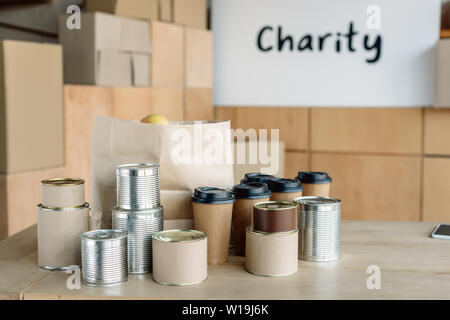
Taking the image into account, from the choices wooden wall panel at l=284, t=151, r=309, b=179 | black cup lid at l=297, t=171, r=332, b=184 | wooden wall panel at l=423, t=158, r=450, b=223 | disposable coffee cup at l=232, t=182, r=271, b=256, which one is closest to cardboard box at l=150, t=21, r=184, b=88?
wooden wall panel at l=284, t=151, r=309, b=179

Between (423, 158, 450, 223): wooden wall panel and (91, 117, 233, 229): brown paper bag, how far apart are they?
2.73 metres

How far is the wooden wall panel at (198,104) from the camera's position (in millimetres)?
3773

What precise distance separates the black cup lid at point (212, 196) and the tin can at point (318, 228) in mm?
158

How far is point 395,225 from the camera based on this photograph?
1577 mm

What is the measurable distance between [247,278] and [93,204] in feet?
1.46

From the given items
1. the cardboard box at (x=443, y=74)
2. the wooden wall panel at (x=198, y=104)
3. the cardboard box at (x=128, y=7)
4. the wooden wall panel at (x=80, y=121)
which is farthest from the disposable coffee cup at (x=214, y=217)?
the cardboard box at (x=443, y=74)

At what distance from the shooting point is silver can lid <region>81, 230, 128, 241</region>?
1.06m

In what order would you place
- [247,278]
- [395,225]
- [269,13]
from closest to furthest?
1. [247,278]
2. [395,225]
3. [269,13]

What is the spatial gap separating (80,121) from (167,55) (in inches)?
36.5

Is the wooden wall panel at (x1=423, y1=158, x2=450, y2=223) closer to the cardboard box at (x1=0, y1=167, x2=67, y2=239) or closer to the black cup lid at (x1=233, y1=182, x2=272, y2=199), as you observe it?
the cardboard box at (x1=0, y1=167, x2=67, y2=239)

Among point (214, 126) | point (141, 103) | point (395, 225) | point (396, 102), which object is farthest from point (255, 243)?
point (396, 102)

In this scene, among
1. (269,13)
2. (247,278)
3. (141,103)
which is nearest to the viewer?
(247,278)

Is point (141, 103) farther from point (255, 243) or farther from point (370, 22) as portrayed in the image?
point (255, 243)
